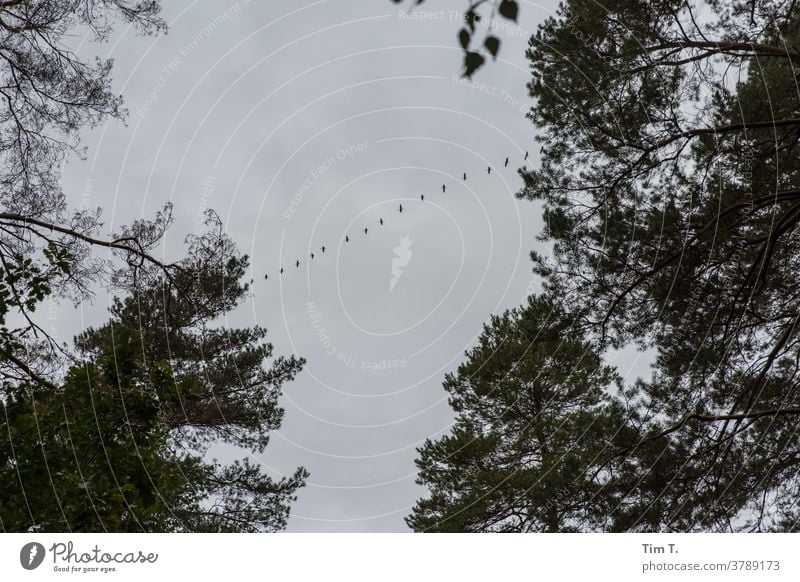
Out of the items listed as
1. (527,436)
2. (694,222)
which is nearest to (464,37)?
(694,222)

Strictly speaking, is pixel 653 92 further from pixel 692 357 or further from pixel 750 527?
pixel 750 527

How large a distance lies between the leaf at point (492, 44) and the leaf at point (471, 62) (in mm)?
77

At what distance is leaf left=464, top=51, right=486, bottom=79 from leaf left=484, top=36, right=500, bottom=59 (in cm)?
8

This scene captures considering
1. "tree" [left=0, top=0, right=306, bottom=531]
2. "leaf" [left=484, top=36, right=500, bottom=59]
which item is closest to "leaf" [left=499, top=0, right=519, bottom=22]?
"leaf" [left=484, top=36, right=500, bottom=59]

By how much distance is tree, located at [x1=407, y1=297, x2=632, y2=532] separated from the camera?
1140 cm

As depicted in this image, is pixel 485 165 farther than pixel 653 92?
Yes

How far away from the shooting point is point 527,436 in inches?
670

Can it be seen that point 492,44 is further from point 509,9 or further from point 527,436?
point 527,436

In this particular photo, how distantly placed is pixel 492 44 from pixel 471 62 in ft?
0.32

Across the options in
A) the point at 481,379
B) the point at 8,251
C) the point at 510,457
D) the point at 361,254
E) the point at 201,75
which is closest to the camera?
the point at 8,251

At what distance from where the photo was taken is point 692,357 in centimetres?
1068
